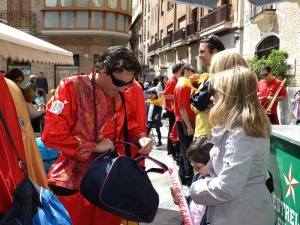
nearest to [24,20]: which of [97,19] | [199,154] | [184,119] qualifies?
[97,19]

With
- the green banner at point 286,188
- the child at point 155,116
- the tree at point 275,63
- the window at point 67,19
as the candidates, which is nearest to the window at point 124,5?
the window at point 67,19

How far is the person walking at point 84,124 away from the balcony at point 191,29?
2523cm

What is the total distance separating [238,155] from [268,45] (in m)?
15.3

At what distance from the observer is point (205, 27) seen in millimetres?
24297

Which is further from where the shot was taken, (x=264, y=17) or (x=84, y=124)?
(x=264, y=17)

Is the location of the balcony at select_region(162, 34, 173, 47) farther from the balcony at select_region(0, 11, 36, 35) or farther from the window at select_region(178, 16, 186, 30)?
the balcony at select_region(0, 11, 36, 35)

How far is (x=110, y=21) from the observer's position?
83.7 ft

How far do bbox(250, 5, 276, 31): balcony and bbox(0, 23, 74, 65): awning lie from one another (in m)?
8.56

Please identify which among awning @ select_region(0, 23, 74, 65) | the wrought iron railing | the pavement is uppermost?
the wrought iron railing

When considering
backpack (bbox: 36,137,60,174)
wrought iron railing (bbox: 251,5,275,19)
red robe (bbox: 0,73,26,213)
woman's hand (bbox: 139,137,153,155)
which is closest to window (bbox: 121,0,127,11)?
wrought iron railing (bbox: 251,5,275,19)

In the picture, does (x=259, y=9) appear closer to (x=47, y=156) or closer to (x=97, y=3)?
(x=97, y=3)

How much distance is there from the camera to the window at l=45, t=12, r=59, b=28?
25.5 m

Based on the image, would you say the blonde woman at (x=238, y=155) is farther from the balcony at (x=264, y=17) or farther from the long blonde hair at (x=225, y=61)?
the balcony at (x=264, y=17)

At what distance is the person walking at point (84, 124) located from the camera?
7.48ft
